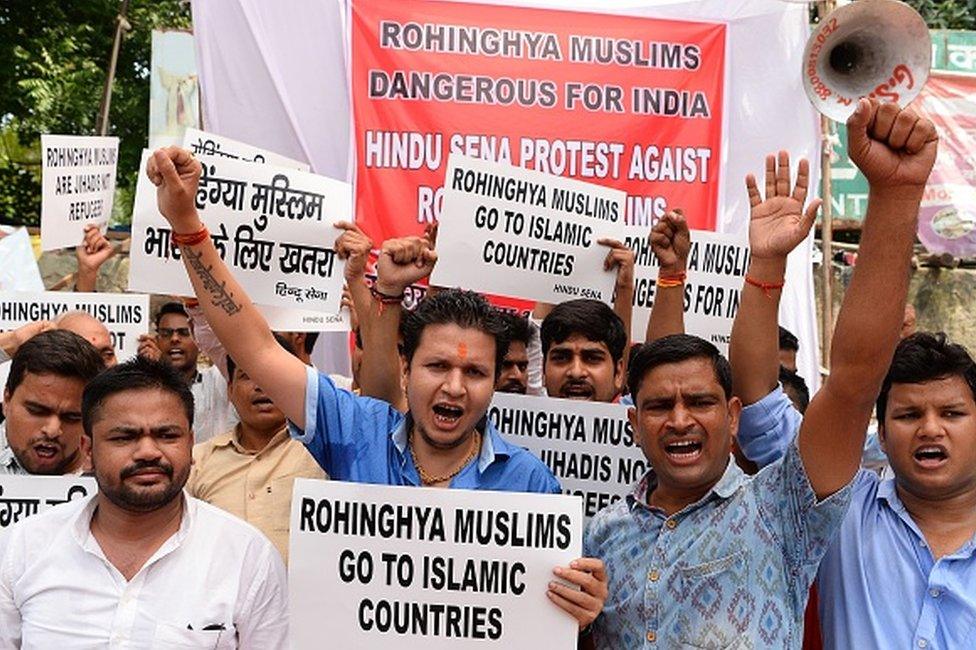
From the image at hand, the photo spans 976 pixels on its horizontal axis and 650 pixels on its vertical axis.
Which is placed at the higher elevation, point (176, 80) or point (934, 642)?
point (176, 80)

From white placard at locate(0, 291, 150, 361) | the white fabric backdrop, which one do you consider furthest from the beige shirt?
the white fabric backdrop

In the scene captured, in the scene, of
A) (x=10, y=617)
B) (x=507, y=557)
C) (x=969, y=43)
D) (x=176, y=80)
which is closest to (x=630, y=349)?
(x=507, y=557)

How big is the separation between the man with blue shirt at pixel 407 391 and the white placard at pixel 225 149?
1816mm

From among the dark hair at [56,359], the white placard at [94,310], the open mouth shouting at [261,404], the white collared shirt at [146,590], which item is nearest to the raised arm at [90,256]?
the white placard at [94,310]

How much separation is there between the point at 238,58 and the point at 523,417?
3.18 m

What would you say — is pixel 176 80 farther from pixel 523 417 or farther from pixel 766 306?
pixel 766 306

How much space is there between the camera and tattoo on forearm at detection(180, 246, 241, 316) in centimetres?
343

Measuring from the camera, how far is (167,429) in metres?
3.16

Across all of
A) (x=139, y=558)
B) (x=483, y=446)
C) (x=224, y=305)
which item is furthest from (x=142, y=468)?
(x=483, y=446)

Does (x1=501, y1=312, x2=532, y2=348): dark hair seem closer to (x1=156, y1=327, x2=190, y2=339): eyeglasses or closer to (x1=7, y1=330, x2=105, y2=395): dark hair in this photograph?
(x1=7, y1=330, x2=105, y2=395): dark hair

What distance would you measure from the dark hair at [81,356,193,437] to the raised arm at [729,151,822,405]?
1443 mm

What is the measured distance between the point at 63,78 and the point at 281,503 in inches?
479

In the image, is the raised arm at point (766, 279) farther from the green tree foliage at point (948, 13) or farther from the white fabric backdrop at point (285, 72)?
the green tree foliage at point (948, 13)

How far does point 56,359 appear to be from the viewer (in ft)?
13.4
